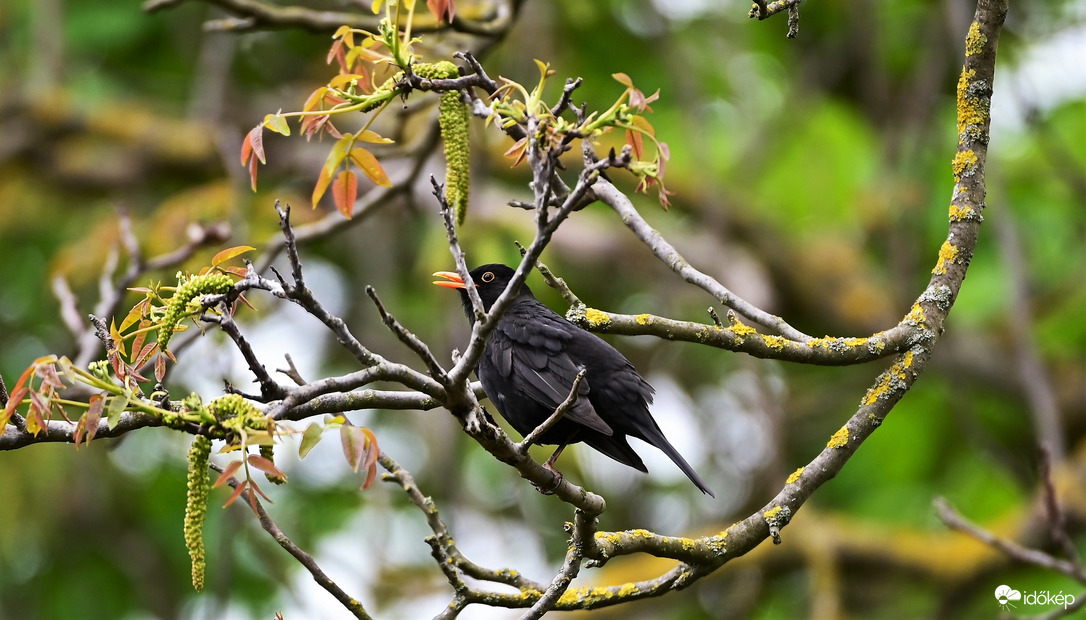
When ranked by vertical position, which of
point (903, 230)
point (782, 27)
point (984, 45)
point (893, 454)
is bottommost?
point (984, 45)

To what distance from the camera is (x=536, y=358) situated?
404 centimetres

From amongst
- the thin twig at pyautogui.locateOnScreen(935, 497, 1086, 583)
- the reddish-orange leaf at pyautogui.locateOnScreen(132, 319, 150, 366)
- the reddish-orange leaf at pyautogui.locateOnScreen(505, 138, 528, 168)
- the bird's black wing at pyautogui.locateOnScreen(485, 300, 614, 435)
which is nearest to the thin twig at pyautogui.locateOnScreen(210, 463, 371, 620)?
the reddish-orange leaf at pyautogui.locateOnScreen(132, 319, 150, 366)

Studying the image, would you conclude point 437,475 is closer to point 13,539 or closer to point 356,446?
point 13,539

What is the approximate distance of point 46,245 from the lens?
34.3 feet

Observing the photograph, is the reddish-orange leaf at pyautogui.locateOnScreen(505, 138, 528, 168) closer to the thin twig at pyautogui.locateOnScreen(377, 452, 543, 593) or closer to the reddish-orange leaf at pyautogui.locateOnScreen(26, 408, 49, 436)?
the thin twig at pyautogui.locateOnScreen(377, 452, 543, 593)

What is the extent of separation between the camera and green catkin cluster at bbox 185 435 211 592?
215 centimetres

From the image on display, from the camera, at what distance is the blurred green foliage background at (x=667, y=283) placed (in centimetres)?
770

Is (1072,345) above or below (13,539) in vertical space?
above

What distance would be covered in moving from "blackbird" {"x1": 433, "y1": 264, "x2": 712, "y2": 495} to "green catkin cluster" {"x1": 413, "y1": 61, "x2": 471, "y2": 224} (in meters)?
1.21

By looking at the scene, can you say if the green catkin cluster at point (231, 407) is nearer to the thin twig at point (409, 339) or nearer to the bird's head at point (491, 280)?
the thin twig at point (409, 339)

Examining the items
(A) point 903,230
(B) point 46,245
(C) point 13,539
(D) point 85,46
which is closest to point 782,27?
(A) point 903,230

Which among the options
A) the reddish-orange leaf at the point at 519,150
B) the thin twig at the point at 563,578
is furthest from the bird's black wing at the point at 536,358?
the reddish-orange leaf at the point at 519,150

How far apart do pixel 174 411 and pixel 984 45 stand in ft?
8.18

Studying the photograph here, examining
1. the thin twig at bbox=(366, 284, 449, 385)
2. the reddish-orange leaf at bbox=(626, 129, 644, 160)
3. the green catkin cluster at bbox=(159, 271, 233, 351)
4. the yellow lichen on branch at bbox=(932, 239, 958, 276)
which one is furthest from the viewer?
the yellow lichen on branch at bbox=(932, 239, 958, 276)
